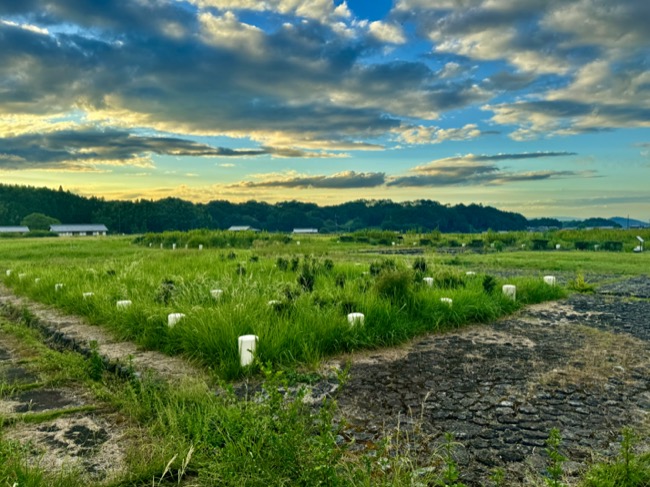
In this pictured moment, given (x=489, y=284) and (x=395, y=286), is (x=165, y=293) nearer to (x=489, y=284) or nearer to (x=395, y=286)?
(x=395, y=286)

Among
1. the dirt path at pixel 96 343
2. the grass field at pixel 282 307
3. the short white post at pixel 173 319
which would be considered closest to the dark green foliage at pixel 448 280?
the grass field at pixel 282 307

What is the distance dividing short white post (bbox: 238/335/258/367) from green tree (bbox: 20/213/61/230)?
322ft

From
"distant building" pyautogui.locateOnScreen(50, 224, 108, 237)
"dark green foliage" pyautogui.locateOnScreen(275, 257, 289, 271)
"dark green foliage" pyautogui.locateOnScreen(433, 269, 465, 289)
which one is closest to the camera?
"dark green foliage" pyautogui.locateOnScreen(433, 269, 465, 289)

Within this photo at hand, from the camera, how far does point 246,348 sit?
4215mm

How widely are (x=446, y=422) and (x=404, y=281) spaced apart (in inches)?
144

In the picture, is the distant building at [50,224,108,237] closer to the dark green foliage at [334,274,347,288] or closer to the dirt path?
the dirt path

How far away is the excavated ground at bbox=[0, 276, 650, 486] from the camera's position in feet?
9.30

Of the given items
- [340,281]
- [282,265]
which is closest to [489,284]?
[340,281]

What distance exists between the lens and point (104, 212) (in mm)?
95125

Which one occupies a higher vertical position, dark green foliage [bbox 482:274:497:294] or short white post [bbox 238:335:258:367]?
dark green foliage [bbox 482:274:497:294]

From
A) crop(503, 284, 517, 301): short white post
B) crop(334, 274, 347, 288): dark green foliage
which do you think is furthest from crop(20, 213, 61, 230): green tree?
crop(503, 284, 517, 301): short white post

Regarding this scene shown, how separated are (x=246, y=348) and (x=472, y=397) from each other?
1927mm

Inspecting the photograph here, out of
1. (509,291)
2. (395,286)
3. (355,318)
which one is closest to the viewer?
(355,318)

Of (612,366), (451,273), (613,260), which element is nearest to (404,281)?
(451,273)
